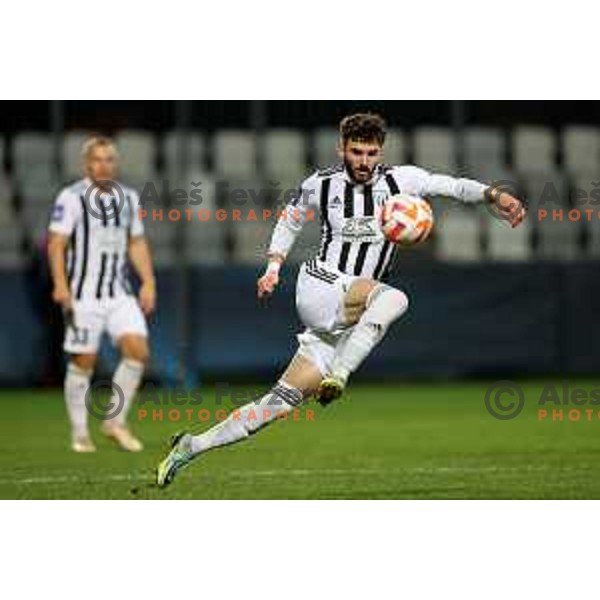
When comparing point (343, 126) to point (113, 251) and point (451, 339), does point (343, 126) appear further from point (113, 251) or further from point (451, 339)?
point (451, 339)

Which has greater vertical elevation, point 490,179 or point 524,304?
point 490,179

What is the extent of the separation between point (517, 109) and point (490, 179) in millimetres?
1595

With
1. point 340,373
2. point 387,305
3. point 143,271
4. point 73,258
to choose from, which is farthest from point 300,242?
point 340,373

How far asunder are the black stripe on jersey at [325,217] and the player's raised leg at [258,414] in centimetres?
51

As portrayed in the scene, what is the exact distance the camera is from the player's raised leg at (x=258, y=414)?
8.23 m

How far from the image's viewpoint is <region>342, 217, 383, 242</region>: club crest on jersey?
8445mm

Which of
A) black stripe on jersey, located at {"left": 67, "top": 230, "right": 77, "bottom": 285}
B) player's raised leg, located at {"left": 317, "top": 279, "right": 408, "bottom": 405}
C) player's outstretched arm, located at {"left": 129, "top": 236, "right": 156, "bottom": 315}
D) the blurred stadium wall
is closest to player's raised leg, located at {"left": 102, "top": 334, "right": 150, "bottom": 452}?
player's outstretched arm, located at {"left": 129, "top": 236, "right": 156, "bottom": 315}

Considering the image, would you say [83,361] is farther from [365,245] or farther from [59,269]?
[365,245]

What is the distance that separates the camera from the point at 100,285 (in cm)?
1134

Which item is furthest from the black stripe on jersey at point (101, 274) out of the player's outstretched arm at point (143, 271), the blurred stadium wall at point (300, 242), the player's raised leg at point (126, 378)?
the blurred stadium wall at point (300, 242)

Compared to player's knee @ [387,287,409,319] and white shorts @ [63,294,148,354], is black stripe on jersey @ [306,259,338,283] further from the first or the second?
white shorts @ [63,294,148,354]

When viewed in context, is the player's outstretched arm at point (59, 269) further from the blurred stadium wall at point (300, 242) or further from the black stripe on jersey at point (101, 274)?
the blurred stadium wall at point (300, 242)

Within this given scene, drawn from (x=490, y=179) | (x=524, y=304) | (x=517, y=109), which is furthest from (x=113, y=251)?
(x=517, y=109)

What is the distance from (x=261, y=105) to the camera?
59.4ft
